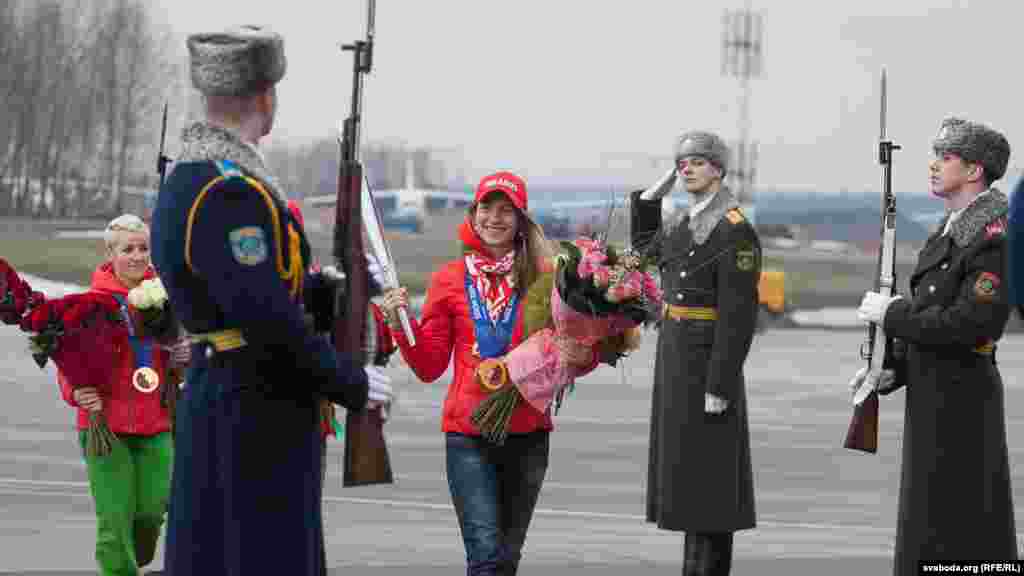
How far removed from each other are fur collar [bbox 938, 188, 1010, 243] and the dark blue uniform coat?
3128mm

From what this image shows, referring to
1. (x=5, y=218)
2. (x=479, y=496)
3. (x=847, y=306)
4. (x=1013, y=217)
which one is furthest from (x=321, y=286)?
(x=5, y=218)

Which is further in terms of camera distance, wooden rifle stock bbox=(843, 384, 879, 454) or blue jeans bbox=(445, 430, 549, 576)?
wooden rifle stock bbox=(843, 384, 879, 454)

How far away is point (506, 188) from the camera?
8211mm

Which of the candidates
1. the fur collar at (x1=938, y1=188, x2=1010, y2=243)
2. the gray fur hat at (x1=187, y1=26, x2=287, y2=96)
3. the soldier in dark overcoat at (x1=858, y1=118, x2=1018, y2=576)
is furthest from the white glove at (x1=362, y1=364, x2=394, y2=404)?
the fur collar at (x1=938, y1=188, x2=1010, y2=243)

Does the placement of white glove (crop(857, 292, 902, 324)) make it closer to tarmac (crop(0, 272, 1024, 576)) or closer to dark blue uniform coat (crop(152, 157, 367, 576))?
tarmac (crop(0, 272, 1024, 576))

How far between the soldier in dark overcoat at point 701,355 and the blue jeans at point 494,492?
100 cm

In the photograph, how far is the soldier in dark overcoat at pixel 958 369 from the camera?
313 inches

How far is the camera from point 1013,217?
15.8 feet

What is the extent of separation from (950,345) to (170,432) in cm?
318

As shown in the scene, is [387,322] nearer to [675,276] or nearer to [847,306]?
[675,276]

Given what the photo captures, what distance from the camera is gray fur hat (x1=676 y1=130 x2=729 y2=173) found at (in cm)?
913

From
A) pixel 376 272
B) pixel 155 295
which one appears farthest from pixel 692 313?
pixel 376 272

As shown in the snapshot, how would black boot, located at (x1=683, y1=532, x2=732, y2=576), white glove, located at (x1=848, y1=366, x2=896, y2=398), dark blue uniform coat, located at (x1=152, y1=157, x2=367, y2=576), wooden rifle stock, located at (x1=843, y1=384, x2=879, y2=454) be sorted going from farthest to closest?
black boot, located at (x1=683, y1=532, x2=732, y2=576)
wooden rifle stock, located at (x1=843, y1=384, x2=879, y2=454)
white glove, located at (x1=848, y1=366, x2=896, y2=398)
dark blue uniform coat, located at (x1=152, y1=157, x2=367, y2=576)

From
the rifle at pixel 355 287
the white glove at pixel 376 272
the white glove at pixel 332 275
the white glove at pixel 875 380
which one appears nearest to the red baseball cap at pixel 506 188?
the white glove at pixel 875 380
